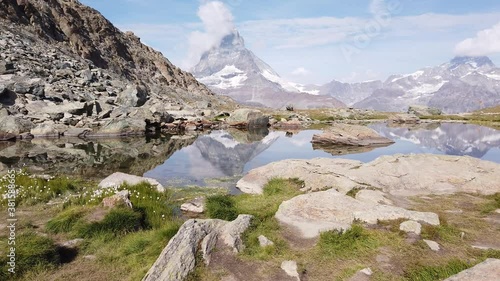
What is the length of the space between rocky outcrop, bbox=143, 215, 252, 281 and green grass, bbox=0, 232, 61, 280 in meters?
3.85

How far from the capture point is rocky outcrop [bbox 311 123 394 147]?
53.6 metres

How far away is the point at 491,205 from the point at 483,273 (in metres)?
10.4

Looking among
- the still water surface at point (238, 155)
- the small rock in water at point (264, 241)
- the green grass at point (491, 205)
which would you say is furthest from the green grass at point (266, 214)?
the green grass at point (491, 205)

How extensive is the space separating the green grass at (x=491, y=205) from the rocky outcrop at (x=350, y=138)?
111 feet

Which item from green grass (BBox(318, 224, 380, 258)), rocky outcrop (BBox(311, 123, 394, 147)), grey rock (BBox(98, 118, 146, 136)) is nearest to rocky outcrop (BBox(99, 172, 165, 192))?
green grass (BBox(318, 224, 380, 258))

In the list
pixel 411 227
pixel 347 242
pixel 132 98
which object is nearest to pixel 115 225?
pixel 347 242

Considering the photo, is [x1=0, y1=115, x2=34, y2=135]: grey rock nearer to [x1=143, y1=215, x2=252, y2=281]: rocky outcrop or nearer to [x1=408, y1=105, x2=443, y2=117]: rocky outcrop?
[x1=143, y1=215, x2=252, y2=281]: rocky outcrop

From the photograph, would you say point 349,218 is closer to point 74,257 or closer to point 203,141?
point 74,257

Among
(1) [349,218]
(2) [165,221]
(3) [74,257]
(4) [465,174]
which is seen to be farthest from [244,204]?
(4) [465,174]

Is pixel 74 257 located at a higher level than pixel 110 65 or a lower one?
lower

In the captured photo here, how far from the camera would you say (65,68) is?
87000 mm

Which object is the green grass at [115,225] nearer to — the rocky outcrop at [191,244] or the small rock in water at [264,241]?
the rocky outcrop at [191,244]

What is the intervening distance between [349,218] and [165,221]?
7.95m

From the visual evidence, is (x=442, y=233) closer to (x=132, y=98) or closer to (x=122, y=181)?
(x=122, y=181)
